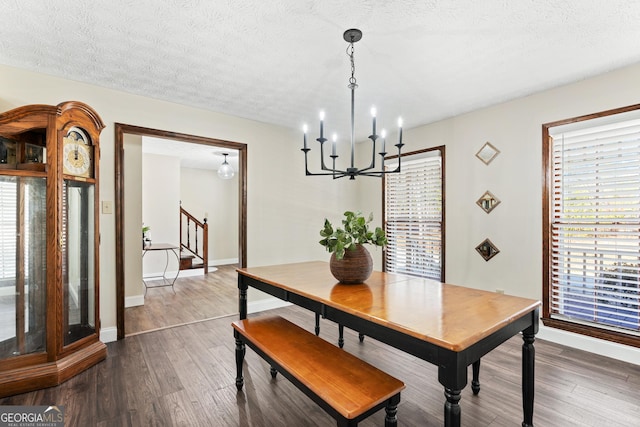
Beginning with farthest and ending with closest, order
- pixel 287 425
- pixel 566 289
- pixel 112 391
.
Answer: pixel 566 289 < pixel 112 391 < pixel 287 425

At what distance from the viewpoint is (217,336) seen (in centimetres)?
318

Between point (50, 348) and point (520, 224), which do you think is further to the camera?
point (520, 224)

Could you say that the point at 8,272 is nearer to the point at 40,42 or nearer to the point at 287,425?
the point at 40,42

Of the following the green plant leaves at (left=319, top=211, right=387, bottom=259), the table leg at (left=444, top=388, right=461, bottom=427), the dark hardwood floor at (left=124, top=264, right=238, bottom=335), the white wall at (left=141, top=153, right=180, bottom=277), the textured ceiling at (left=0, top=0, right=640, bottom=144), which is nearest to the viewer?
the table leg at (left=444, top=388, right=461, bottom=427)

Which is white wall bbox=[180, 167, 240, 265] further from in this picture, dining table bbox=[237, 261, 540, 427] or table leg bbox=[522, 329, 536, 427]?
table leg bbox=[522, 329, 536, 427]

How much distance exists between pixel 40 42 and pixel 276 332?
2616mm

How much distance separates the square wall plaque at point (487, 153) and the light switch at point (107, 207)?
392 centimetres

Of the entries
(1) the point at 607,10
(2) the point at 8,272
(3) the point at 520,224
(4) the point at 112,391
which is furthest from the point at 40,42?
(3) the point at 520,224

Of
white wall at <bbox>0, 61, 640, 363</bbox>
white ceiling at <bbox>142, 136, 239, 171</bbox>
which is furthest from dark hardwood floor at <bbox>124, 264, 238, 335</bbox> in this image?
white ceiling at <bbox>142, 136, 239, 171</bbox>

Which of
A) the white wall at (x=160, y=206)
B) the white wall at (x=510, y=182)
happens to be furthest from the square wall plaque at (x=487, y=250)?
the white wall at (x=160, y=206)

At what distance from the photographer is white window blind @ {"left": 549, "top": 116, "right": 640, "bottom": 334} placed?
8.32 ft

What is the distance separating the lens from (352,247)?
2016 mm

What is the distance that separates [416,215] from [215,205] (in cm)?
540

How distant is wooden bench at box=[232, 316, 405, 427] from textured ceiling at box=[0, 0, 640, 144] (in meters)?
1.99
